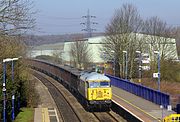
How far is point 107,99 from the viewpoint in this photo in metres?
33.9

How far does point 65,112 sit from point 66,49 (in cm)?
7912

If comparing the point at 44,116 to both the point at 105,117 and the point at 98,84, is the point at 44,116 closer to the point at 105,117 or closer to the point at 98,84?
the point at 105,117

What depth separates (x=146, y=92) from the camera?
3666cm

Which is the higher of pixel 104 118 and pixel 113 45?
pixel 113 45

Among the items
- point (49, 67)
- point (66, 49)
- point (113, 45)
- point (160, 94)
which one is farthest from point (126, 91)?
point (66, 49)

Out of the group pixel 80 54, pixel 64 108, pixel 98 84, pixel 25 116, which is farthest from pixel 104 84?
pixel 80 54

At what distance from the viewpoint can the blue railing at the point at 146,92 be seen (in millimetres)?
31397

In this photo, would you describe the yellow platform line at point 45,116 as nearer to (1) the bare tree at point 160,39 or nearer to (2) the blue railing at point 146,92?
(2) the blue railing at point 146,92

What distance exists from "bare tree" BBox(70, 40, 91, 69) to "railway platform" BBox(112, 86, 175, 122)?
154ft

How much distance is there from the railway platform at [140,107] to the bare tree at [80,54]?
46.8m

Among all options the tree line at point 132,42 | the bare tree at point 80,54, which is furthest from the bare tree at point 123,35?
the bare tree at point 80,54

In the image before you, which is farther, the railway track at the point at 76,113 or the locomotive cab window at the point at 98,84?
the locomotive cab window at the point at 98,84

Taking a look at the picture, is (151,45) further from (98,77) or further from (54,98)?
(98,77)

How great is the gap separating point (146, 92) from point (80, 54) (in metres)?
53.7
